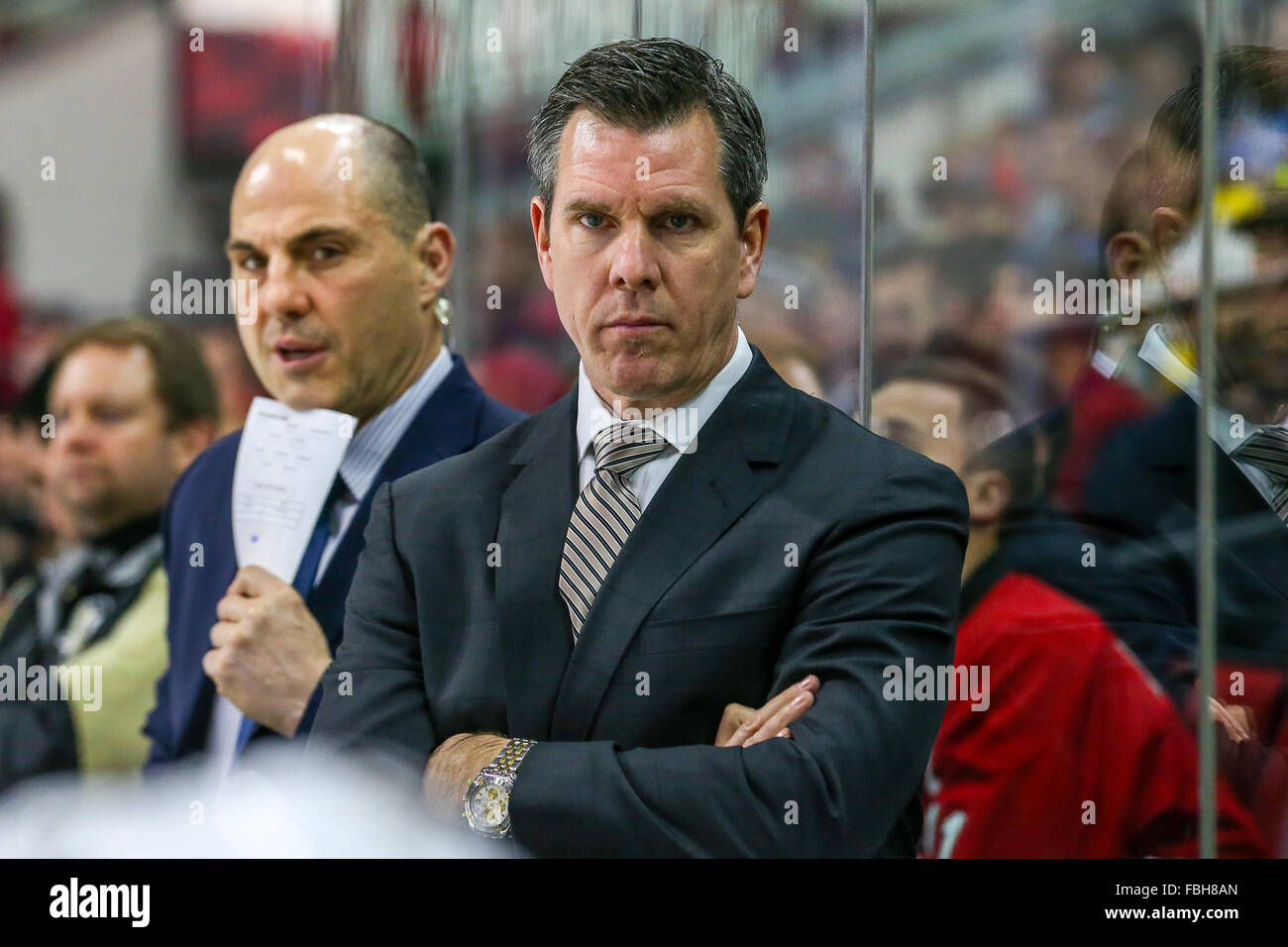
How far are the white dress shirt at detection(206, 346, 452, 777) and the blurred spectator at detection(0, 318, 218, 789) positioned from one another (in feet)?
0.53

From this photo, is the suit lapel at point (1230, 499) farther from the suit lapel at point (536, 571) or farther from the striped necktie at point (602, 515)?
the suit lapel at point (536, 571)

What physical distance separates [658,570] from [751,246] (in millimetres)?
589

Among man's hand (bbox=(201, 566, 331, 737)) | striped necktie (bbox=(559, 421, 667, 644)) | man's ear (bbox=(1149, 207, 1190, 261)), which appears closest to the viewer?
striped necktie (bbox=(559, 421, 667, 644))

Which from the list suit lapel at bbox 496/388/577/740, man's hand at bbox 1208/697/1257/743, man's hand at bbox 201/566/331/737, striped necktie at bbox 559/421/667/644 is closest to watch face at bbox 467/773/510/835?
suit lapel at bbox 496/388/577/740

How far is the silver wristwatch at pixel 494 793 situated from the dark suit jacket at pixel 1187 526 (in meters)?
1.20

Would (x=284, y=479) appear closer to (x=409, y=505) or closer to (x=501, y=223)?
(x=409, y=505)

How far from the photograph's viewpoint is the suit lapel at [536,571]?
8.27 ft

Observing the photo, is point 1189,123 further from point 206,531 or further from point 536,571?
point 206,531

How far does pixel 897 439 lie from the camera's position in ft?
9.20

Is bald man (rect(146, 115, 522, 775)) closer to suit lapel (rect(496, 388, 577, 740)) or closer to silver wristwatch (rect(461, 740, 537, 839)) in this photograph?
suit lapel (rect(496, 388, 577, 740))

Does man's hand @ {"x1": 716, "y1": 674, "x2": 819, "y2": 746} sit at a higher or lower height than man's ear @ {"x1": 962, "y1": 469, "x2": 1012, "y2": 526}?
lower

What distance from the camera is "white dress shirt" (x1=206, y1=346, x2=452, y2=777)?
2.84 meters

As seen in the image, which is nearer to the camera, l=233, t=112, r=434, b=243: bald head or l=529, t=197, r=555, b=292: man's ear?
l=529, t=197, r=555, b=292: man's ear
